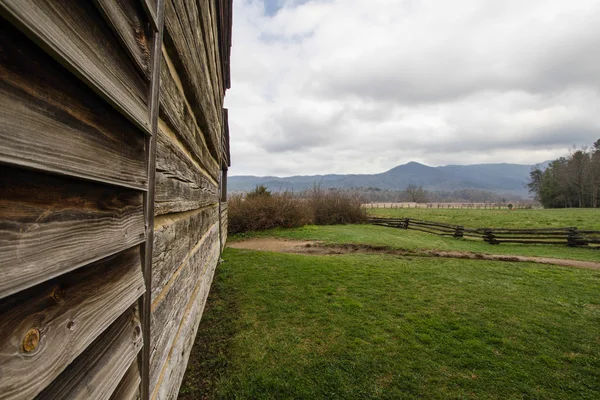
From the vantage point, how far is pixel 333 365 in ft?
10.7

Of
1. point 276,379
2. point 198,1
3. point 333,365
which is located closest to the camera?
point 198,1

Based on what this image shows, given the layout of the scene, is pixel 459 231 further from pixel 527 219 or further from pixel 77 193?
pixel 77 193

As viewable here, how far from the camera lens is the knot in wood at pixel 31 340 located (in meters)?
0.55

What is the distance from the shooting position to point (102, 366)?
34.8 inches

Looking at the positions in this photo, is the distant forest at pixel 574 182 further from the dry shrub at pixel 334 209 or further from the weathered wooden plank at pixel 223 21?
the weathered wooden plank at pixel 223 21

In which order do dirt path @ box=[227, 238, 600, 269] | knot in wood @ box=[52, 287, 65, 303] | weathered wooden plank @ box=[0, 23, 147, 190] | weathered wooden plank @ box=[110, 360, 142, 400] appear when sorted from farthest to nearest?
dirt path @ box=[227, 238, 600, 269] → weathered wooden plank @ box=[110, 360, 142, 400] → knot in wood @ box=[52, 287, 65, 303] → weathered wooden plank @ box=[0, 23, 147, 190]

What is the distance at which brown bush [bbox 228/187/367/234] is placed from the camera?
17688 millimetres

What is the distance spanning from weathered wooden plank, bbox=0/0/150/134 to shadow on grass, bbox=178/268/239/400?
282cm

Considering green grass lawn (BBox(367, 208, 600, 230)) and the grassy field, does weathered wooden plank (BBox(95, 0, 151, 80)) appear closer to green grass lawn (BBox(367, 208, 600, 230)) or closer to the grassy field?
the grassy field

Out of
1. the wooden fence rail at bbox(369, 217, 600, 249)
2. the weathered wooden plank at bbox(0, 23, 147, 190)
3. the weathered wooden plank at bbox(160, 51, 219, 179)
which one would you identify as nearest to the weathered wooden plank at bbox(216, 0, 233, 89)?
the weathered wooden plank at bbox(160, 51, 219, 179)

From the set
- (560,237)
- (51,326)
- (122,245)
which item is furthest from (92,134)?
(560,237)

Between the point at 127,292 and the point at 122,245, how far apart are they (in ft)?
0.67

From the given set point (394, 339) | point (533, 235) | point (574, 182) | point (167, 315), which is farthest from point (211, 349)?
point (574, 182)

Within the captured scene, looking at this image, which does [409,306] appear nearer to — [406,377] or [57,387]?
[406,377]
